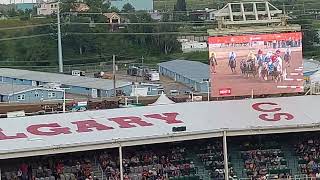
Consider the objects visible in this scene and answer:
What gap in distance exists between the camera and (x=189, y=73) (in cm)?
4884

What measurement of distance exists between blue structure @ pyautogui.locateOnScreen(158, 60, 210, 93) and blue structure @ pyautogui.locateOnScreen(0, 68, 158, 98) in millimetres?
3198

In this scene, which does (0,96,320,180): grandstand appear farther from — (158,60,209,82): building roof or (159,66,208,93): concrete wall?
(158,60,209,82): building roof

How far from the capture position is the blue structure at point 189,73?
152ft

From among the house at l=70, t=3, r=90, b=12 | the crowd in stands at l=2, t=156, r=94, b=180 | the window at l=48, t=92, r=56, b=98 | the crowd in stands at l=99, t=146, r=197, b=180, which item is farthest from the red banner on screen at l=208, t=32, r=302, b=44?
the house at l=70, t=3, r=90, b=12

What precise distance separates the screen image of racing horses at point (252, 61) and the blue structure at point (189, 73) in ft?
70.5

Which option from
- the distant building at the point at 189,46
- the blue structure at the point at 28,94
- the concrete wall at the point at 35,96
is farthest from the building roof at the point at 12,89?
the distant building at the point at 189,46

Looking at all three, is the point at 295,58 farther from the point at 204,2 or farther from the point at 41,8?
the point at 204,2

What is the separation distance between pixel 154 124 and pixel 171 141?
912 millimetres

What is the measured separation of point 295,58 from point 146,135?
682 cm

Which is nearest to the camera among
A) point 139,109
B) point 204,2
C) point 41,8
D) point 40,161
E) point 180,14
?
point 40,161

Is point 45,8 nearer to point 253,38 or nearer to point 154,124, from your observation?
point 253,38

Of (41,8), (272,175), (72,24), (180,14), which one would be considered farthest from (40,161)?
(41,8)

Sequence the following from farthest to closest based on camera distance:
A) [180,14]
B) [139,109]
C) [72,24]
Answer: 1. [180,14]
2. [72,24]
3. [139,109]

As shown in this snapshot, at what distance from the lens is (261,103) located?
22797 mm
